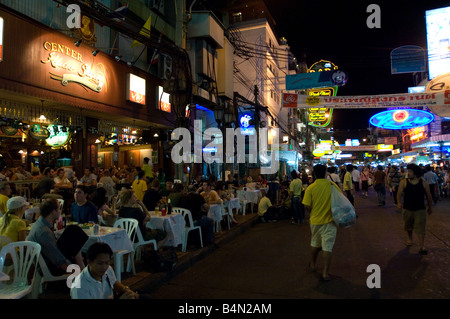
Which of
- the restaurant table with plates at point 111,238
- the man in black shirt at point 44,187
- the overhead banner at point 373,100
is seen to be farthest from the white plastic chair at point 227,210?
the overhead banner at point 373,100

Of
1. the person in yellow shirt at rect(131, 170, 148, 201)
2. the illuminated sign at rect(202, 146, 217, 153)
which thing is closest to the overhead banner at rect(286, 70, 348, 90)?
the illuminated sign at rect(202, 146, 217, 153)

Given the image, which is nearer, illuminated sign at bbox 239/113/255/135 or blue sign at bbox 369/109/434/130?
blue sign at bbox 369/109/434/130

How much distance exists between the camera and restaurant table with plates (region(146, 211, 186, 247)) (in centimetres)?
668

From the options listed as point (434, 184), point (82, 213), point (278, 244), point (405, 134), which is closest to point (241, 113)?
point (434, 184)

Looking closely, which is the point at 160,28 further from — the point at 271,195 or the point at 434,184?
the point at 434,184

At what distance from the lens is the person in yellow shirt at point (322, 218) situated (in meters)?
5.31

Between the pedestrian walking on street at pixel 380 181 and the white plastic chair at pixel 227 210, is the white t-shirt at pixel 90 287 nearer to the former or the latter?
the white plastic chair at pixel 227 210

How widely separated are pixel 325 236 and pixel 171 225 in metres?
3.20

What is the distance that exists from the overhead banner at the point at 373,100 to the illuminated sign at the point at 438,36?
1302 centimetres

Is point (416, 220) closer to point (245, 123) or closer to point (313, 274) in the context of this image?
point (313, 274)

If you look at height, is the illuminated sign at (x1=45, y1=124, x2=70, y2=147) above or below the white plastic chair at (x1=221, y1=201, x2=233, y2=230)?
above

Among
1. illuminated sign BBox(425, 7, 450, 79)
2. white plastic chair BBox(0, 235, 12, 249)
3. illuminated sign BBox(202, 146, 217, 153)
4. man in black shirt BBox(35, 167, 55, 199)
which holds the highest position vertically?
illuminated sign BBox(425, 7, 450, 79)

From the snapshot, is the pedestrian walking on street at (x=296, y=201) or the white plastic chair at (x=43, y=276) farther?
the pedestrian walking on street at (x=296, y=201)

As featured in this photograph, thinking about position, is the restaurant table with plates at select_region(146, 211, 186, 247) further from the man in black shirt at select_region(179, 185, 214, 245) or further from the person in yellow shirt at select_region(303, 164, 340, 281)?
the person in yellow shirt at select_region(303, 164, 340, 281)
